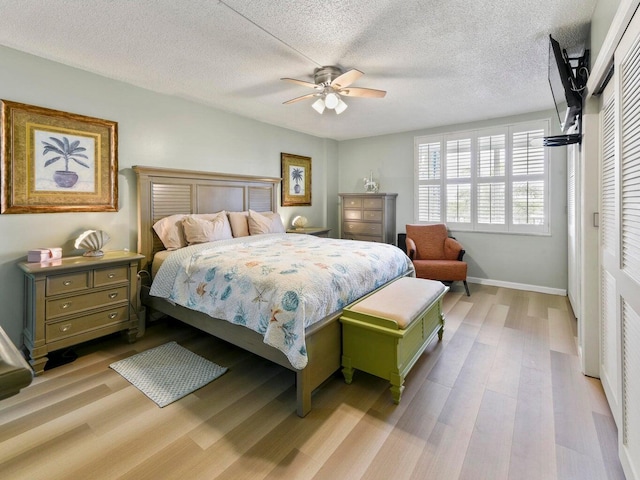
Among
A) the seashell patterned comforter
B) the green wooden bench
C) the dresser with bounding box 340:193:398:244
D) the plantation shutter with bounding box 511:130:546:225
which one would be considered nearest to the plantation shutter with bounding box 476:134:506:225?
the plantation shutter with bounding box 511:130:546:225

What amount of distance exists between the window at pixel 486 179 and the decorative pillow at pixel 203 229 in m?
3.32

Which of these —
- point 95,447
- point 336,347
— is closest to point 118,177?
point 95,447

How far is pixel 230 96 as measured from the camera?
3.65 metres

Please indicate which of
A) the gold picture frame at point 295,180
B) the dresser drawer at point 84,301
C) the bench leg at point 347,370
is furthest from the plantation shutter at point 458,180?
the dresser drawer at point 84,301

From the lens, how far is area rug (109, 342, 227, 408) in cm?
217

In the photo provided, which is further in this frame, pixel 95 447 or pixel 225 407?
pixel 225 407

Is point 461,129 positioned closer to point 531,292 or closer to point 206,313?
point 531,292

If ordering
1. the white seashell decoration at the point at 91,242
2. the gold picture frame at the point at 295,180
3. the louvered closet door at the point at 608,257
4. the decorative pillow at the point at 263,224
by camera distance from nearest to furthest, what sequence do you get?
the louvered closet door at the point at 608,257 → the white seashell decoration at the point at 91,242 → the decorative pillow at the point at 263,224 → the gold picture frame at the point at 295,180

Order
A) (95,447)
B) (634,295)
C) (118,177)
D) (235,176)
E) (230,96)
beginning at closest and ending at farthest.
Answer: (634,295), (95,447), (118,177), (230,96), (235,176)

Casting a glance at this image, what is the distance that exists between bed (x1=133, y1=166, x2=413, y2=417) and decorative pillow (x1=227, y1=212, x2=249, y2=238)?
0.24 meters

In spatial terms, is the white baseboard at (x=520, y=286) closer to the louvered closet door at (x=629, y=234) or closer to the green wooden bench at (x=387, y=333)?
the green wooden bench at (x=387, y=333)

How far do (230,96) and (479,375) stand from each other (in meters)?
3.69

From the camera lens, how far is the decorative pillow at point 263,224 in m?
4.02

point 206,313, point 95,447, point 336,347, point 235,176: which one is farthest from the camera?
point 235,176
